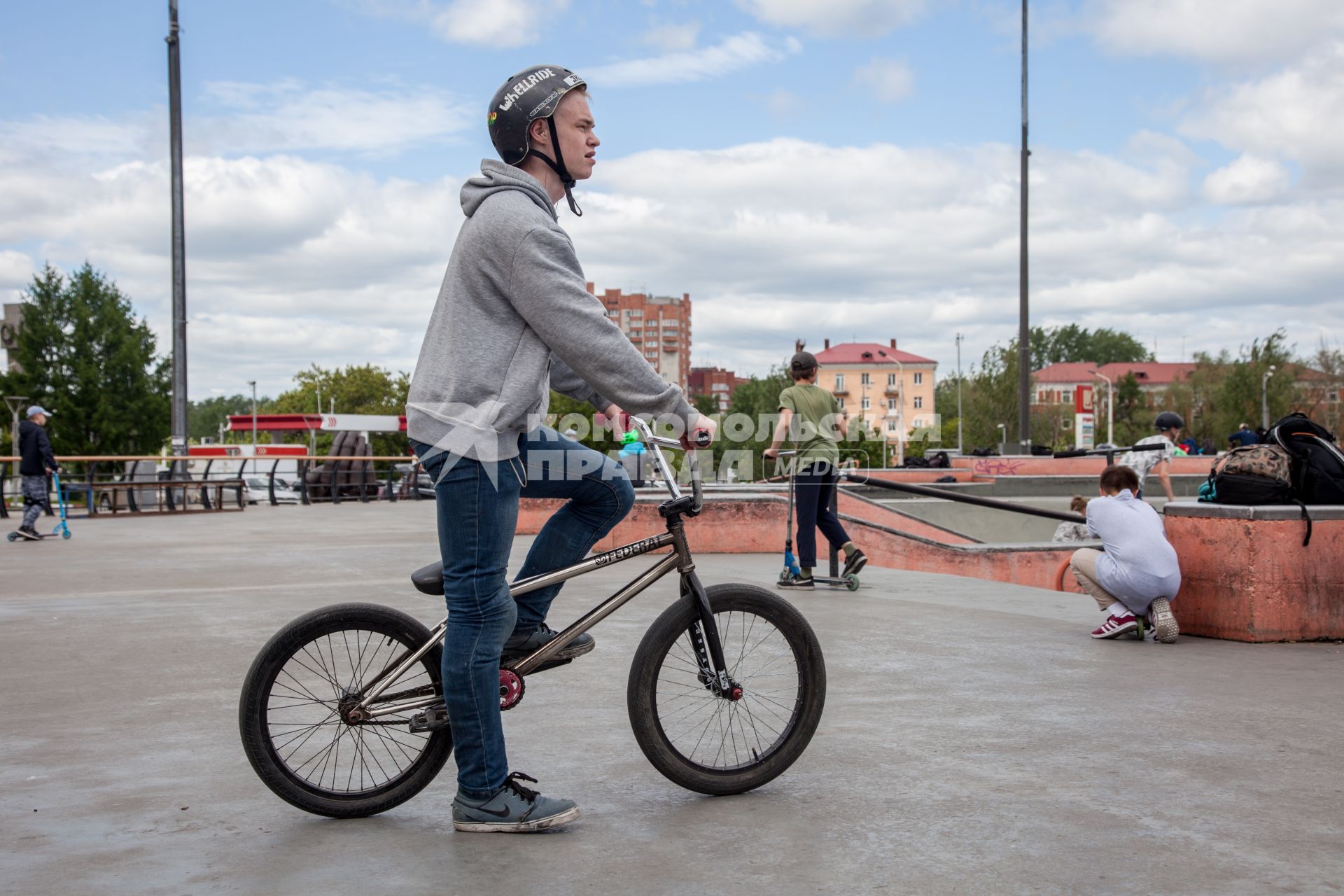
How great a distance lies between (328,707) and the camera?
143 inches

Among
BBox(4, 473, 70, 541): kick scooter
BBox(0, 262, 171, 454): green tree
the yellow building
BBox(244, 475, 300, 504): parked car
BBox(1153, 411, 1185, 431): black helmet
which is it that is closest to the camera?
BBox(1153, 411, 1185, 431): black helmet

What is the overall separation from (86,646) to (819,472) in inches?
205

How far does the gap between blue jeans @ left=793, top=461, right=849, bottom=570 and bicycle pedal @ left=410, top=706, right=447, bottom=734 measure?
6.00m

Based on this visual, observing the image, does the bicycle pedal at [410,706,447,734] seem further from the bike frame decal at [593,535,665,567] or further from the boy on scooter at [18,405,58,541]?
the boy on scooter at [18,405,58,541]

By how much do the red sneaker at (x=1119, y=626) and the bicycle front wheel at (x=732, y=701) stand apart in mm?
3672

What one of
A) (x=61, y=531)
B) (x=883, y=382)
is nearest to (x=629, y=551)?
(x=61, y=531)

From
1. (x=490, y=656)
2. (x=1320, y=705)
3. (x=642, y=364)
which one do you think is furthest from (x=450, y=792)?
(x=1320, y=705)

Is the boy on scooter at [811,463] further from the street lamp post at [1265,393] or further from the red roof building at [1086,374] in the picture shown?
the red roof building at [1086,374]

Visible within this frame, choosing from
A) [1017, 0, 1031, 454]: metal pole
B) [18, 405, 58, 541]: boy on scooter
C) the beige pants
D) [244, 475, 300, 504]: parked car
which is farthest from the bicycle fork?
Result: [244, 475, 300, 504]: parked car

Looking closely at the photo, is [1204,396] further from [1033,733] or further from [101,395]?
[1033,733]

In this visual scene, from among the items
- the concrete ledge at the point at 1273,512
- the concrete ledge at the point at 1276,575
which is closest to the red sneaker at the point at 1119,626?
the concrete ledge at the point at 1276,575

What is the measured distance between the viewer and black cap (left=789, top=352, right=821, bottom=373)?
938 cm

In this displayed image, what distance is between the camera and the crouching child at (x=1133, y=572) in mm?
6891

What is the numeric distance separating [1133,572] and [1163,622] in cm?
32
